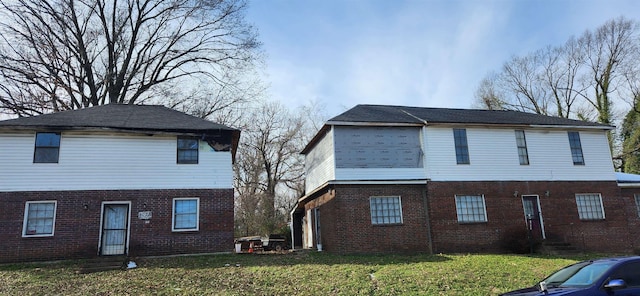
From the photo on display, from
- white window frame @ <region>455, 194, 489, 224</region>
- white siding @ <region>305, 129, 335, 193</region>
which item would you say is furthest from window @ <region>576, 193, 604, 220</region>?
white siding @ <region>305, 129, 335, 193</region>

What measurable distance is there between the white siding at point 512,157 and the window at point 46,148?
14.9 metres

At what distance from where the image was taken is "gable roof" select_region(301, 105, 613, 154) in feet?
61.5

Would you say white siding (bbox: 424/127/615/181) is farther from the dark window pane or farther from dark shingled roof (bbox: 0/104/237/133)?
the dark window pane

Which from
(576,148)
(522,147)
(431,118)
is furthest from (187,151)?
(576,148)

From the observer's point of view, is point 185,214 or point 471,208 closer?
point 185,214

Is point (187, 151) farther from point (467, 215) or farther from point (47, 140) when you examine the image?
point (467, 215)

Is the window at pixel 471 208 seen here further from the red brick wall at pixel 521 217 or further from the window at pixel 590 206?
the window at pixel 590 206

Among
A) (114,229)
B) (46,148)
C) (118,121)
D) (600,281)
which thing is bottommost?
(600,281)

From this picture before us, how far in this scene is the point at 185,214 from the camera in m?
16.3

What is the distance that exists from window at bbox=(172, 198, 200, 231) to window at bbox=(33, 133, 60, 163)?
15.4ft

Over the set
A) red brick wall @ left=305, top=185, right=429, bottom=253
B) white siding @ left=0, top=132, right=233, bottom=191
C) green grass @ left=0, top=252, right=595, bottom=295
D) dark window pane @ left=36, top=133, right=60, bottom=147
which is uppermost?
dark window pane @ left=36, top=133, right=60, bottom=147

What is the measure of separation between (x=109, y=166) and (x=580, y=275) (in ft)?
50.3

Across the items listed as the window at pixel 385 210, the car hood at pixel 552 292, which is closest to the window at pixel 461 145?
the window at pixel 385 210

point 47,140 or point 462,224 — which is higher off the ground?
point 47,140
